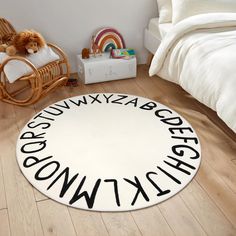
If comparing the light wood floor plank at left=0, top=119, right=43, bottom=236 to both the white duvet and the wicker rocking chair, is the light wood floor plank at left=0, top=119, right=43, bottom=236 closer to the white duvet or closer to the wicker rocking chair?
the wicker rocking chair

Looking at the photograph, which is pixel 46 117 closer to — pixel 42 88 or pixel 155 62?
pixel 42 88

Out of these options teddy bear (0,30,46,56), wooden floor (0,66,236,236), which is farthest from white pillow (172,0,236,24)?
teddy bear (0,30,46,56)

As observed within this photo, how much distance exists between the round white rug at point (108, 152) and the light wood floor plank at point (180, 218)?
54mm

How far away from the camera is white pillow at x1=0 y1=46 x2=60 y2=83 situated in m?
2.65

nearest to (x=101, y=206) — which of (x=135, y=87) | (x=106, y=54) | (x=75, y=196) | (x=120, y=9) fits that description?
(x=75, y=196)

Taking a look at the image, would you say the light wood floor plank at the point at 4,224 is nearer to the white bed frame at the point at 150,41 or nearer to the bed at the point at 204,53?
the bed at the point at 204,53

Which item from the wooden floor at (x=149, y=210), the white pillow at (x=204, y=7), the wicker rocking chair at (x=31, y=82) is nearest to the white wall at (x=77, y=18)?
the wicker rocking chair at (x=31, y=82)

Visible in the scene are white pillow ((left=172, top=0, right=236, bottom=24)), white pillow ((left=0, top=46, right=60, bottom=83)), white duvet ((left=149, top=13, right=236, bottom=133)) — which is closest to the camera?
white duvet ((left=149, top=13, right=236, bottom=133))

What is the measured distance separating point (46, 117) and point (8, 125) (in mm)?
289

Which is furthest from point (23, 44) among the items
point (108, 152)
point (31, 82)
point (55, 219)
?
point (55, 219)

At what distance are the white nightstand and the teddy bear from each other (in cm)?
49

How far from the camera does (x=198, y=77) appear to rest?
240cm

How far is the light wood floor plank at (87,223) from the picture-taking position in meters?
1.71

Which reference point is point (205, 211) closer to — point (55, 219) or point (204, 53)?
point (55, 219)
